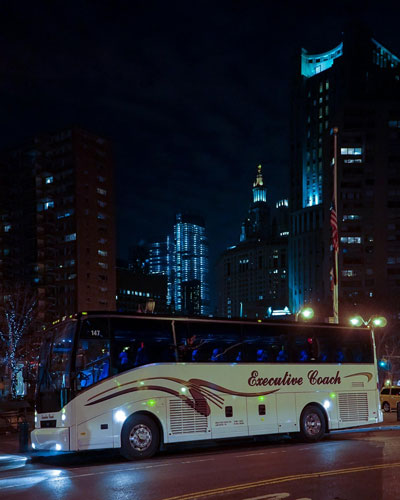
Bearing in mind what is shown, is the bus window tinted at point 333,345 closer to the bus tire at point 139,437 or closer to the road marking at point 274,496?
the bus tire at point 139,437

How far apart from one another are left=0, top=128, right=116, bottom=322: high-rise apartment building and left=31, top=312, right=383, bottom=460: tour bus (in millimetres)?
86192

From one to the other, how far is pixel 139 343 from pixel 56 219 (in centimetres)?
9326

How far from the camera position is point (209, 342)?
648 inches

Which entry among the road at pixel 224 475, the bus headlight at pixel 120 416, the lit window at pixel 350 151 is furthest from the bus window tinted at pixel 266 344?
the lit window at pixel 350 151

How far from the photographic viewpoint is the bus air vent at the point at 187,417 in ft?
50.9

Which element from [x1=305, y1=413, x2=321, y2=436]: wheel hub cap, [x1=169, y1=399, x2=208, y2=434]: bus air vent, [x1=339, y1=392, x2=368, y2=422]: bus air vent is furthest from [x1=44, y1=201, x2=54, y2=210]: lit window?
[x1=169, y1=399, x2=208, y2=434]: bus air vent

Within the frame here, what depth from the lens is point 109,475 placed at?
39.8 ft

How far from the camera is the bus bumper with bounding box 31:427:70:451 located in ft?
45.8

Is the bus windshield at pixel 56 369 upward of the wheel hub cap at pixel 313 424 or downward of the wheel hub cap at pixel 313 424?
upward

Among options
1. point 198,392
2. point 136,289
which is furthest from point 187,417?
point 136,289

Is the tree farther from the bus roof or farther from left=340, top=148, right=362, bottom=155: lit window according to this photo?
left=340, top=148, right=362, bottom=155: lit window

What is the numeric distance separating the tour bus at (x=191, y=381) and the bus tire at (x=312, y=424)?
30mm

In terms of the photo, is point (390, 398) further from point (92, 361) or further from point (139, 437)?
point (92, 361)

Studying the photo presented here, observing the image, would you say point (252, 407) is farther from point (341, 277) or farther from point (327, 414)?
point (341, 277)
